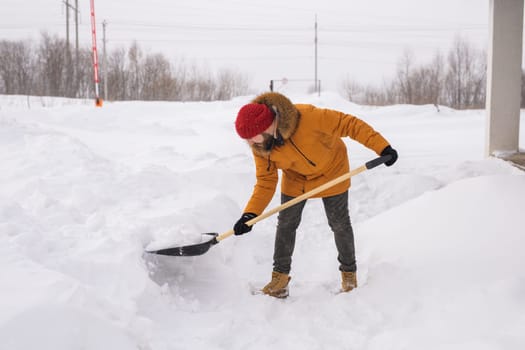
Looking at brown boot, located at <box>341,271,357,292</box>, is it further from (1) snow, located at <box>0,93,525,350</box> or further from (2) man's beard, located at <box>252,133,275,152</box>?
(2) man's beard, located at <box>252,133,275,152</box>

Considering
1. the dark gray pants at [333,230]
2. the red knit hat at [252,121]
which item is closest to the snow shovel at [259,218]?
the dark gray pants at [333,230]

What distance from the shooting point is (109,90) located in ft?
86.8

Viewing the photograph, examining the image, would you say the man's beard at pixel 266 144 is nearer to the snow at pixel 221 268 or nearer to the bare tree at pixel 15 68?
the snow at pixel 221 268

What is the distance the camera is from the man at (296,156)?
7.65 feet

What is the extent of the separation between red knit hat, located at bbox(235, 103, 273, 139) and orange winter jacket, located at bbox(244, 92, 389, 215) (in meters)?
0.10

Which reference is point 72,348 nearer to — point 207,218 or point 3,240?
point 3,240

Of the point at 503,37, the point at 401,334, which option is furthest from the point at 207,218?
the point at 503,37

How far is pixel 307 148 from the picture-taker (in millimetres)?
2453

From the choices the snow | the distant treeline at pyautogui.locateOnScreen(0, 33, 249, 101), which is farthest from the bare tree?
the snow

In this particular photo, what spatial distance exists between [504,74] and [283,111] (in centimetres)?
514

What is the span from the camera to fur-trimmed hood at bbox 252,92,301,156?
233 cm

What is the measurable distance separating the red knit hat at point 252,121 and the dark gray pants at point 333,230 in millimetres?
638

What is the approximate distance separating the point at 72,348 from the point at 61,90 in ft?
83.4

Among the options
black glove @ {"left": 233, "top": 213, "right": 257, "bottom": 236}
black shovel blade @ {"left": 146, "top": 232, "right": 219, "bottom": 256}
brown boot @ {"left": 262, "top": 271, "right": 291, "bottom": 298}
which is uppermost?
black glove @ {"left": 233, "top": 213, "right": 257, "bottom": 236}
